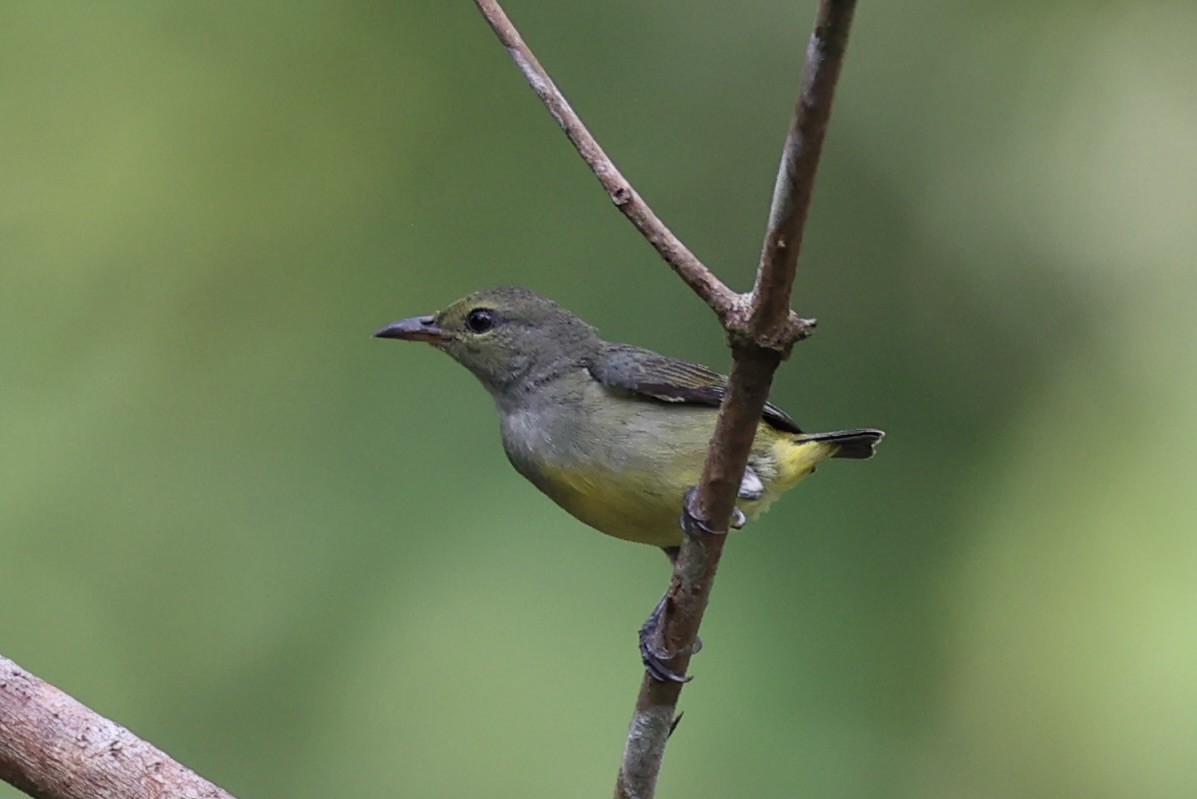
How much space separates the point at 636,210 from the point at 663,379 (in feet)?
5.12

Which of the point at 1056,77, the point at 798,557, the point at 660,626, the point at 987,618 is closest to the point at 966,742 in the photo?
the point at 987,618

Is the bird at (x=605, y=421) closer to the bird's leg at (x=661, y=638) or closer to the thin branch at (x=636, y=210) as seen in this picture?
the bird's leg at (x=661, y=638)

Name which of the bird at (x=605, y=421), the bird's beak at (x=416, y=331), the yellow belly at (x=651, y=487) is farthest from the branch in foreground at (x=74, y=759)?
the bird's beak at (x=416, y=331)

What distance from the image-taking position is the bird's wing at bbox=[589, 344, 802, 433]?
3.91 metres

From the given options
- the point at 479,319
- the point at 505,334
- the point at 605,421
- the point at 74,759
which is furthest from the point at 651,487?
the point at 74,759

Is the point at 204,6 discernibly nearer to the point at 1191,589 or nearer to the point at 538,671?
the point at 538,671

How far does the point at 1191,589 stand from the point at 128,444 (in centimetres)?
379

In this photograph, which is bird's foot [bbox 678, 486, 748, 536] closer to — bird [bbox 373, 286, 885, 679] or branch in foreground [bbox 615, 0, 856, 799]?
branch in foreground [bbox 615, 0, 856, 799]

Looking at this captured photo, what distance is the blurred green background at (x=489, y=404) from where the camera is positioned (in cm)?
455

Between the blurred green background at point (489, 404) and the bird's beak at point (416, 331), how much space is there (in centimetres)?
58

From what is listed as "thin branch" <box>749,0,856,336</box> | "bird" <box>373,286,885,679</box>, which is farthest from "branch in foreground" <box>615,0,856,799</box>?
"bird" <box>373,286,885,679</box>

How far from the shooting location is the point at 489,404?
5.00 m

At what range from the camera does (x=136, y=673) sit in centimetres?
496

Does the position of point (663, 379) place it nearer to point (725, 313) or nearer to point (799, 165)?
point (725, 313)
